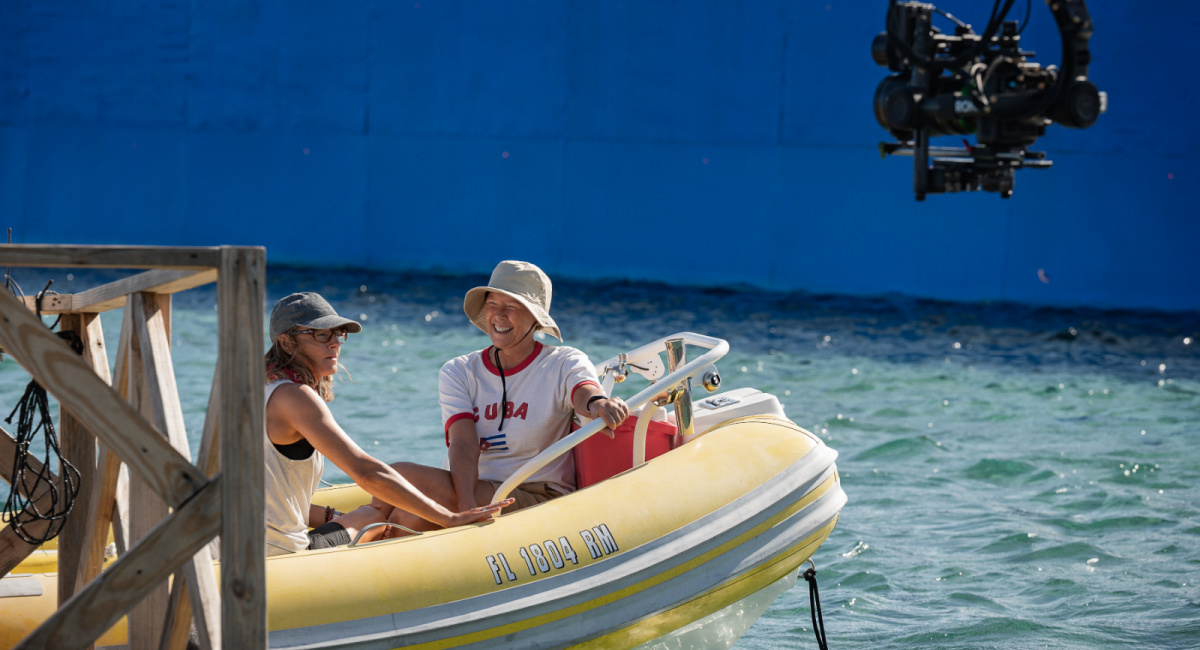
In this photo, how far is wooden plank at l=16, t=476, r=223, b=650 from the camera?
2.07 metres

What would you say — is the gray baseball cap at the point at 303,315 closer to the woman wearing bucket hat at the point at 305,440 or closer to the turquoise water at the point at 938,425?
the woman wearing bucket hat at the point at 305,440

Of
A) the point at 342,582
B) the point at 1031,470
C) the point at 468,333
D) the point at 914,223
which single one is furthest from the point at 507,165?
the point at 342,582

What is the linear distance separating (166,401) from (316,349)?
712 mm

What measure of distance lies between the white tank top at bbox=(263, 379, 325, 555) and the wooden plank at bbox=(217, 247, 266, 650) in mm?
770

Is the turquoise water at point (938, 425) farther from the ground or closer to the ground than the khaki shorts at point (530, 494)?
closer to the ground

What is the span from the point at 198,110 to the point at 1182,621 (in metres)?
11.9

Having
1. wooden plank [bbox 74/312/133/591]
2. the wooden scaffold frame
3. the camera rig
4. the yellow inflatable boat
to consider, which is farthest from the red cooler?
the wooden scaffold frame

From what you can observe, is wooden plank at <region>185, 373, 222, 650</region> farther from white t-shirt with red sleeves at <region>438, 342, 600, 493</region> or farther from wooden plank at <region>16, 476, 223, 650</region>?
white t-shirt with red sleeves at <region>438, 342, 600, 493</region>

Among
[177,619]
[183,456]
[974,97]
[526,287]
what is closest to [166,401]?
[183,456]

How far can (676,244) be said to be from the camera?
42.2 ft

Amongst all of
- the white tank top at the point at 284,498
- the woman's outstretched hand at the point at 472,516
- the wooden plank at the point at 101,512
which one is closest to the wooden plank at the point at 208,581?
the wooden plank at the point at 101,512

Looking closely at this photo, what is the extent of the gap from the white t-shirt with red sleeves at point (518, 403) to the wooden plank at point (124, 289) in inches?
42.2

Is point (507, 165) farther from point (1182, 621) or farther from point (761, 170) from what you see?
point (1182, 621)

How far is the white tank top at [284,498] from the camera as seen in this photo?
116 inches
